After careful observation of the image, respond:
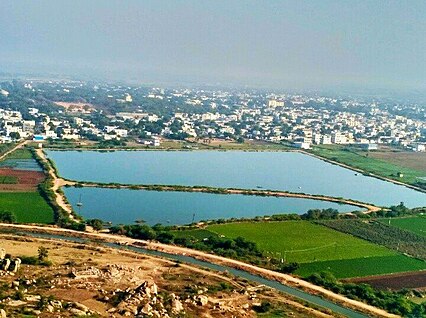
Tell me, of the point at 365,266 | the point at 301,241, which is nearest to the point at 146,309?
the point at 365,266

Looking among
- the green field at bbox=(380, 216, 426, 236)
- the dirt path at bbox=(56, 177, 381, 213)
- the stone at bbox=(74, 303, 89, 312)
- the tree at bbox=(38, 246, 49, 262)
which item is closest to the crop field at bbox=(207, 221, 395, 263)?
the green field at bbox=(380, 216, 426, 236)

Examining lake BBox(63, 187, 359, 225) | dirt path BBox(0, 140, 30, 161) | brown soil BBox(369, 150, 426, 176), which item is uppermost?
brown soil BBox(369, 150, 426, 176)

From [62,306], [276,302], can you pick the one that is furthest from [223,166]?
[62,306]

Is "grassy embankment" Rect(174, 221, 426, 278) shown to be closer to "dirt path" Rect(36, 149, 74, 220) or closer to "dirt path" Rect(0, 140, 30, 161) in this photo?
"dirt path" Rect(36, 149, 74, 220)

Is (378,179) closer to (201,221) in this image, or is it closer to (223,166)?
(223,166)

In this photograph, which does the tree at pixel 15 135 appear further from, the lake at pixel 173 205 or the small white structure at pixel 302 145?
the small white structure at pixel 302 145

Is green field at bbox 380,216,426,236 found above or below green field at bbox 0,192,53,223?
above
